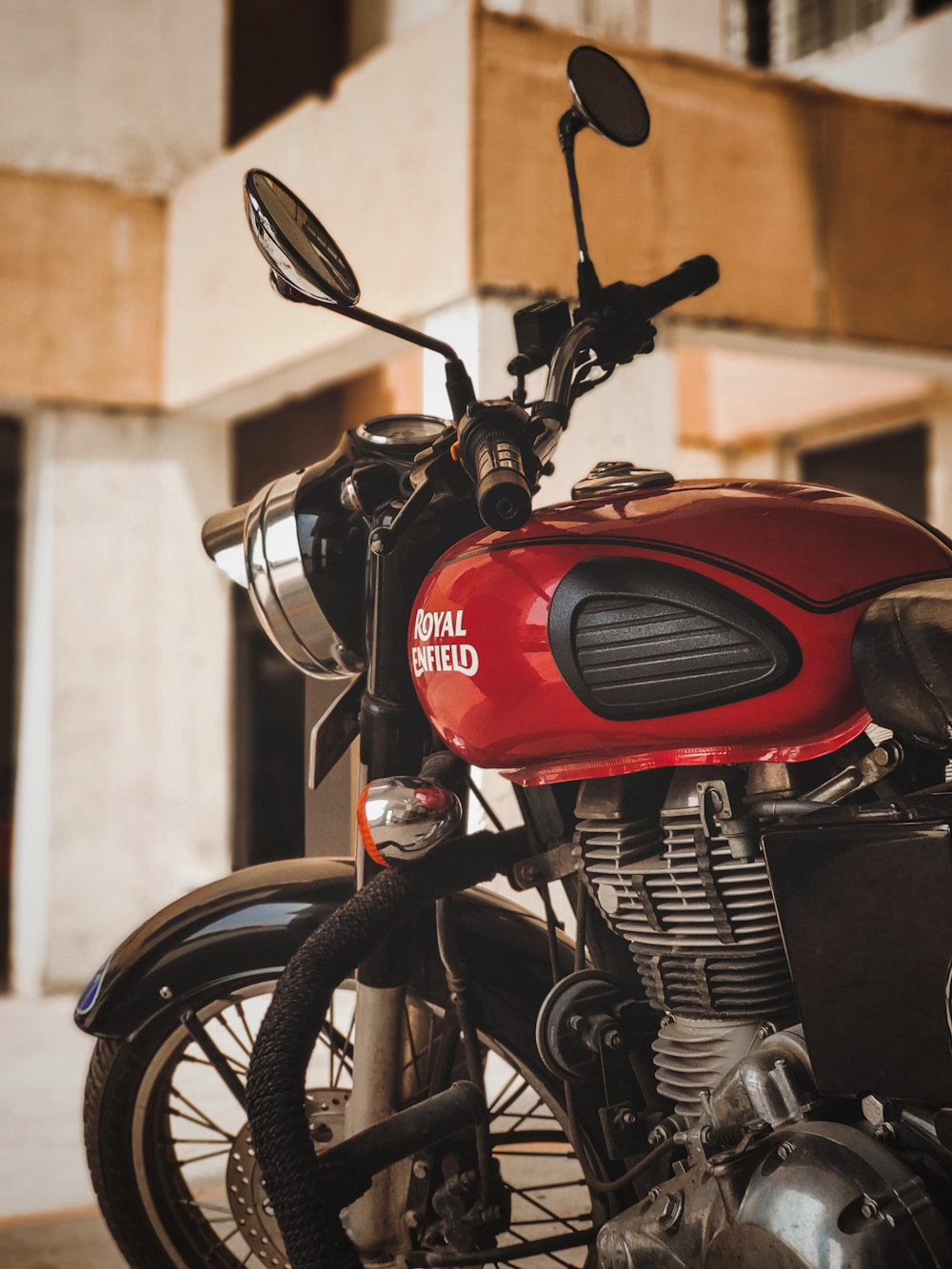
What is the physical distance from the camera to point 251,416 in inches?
210

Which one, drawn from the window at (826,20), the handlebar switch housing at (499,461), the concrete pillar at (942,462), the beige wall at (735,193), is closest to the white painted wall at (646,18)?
the window at (826,20)

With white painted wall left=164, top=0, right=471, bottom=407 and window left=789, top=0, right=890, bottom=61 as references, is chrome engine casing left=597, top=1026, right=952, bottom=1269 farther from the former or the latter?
window left=789, top=0, right=890, bottom=61

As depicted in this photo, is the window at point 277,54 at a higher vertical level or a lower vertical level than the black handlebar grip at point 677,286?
higher

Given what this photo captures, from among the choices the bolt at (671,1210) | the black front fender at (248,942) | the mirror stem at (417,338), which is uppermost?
the mirror stem at (417,338)

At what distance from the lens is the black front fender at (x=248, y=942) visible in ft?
4.78

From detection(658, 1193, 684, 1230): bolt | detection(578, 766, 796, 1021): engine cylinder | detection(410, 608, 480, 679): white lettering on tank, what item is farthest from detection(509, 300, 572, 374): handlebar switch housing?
detection(658, 1193, 684, 1230): bolt

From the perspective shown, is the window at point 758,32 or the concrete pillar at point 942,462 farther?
the window at point 758,32

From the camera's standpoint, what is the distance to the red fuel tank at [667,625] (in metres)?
1.16

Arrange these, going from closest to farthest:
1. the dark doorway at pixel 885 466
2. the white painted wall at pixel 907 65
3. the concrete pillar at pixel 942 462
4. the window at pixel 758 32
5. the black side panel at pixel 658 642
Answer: the black side panel at pixel 658 642 → the white painted wall at pixel 907 65 → the concrete pillar at pixel 942 462 → the dark doorway at pixel 885 466 → the window at pixel 758 32

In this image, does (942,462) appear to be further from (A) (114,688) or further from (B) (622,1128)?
(B) (622,1128)

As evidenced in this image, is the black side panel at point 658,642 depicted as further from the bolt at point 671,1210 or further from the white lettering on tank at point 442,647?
the bolt at point 671,1210

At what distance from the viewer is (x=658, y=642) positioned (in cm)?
119

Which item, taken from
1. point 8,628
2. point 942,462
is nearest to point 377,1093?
point 942,462

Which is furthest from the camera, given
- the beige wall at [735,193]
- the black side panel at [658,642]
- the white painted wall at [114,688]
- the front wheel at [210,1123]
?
the white painted wall at [114,688]
